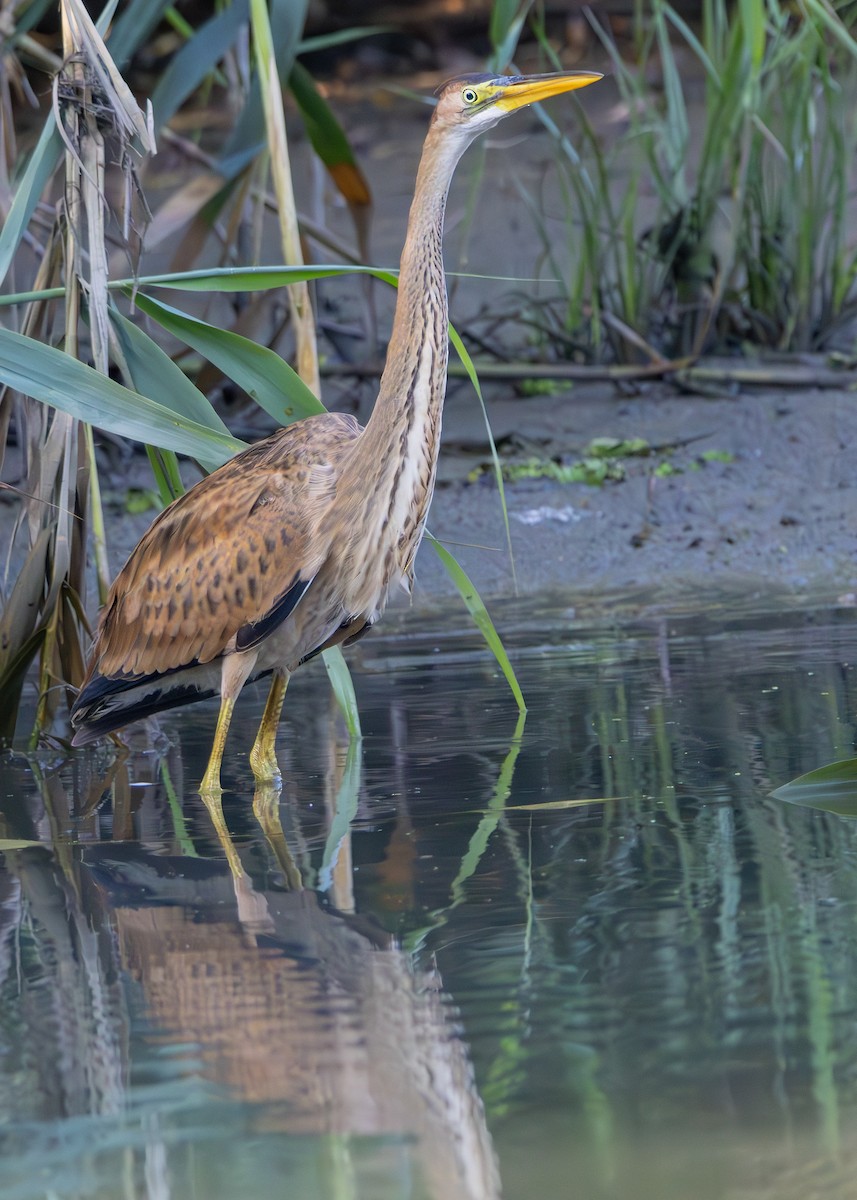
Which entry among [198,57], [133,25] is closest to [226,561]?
[133,25]

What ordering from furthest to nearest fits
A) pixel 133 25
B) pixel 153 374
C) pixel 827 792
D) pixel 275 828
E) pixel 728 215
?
1. pixel 728 215
2. pixel 133 25
3. pixel 153 374
4. pixel 275 828
5. pixel 827 792

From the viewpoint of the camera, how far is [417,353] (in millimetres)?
4324

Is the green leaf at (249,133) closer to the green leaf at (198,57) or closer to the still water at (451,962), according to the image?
the green leaf at (198,57)

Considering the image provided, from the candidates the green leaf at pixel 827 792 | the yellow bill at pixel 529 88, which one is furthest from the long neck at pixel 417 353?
the green leaf at pixel 827 792

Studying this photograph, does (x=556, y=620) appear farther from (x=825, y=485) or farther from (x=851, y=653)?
(x=825, y=485)

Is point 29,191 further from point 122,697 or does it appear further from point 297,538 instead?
point 122,697

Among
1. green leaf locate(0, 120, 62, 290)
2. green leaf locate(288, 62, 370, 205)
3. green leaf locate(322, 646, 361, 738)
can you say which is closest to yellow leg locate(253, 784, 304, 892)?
green leaf locate(322, 646, 361, 738)

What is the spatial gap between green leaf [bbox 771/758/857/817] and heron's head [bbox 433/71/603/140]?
1.92 meters

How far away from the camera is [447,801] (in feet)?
12.9

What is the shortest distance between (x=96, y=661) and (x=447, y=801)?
144cm

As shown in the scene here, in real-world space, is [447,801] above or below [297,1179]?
above

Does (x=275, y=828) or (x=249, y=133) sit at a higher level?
(x=249, y=133)

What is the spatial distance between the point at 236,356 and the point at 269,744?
1.08 meters

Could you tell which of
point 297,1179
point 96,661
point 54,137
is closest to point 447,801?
point 96,661
